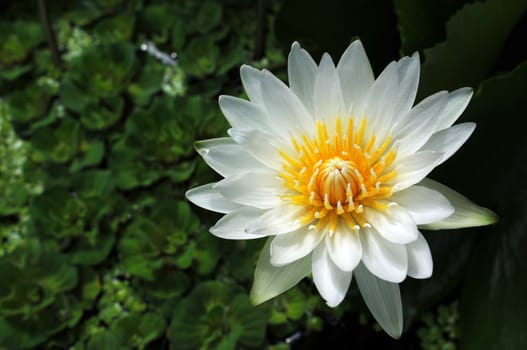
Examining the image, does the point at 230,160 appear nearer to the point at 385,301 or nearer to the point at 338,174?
the point at 338,174

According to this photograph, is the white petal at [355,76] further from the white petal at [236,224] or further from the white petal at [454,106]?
the white petal at [236,224]

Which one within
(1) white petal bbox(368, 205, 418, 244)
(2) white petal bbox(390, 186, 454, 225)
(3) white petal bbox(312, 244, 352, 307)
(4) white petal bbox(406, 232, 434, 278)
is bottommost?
(3) white petal bbox(312, 244, 352, 307)

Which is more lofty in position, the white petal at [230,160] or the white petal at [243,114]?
the white petal at [243,114]

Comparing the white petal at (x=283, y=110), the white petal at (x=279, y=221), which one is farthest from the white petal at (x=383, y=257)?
the white petal at (x=283, y=110)

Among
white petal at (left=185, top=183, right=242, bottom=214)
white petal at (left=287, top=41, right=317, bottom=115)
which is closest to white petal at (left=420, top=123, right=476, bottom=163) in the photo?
white petal at (left=287, top=41, right=317, bottom=115)

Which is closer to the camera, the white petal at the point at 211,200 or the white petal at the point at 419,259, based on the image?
the white petal at the point at 419,259

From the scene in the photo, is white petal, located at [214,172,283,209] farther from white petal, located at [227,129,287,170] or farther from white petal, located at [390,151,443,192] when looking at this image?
white petal, located at [390,151,443,192]
